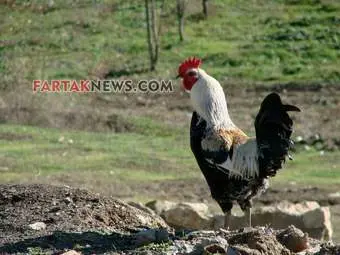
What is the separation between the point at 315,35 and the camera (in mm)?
32469

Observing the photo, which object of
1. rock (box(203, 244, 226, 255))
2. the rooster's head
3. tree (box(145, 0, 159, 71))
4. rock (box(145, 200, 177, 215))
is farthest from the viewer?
tree (box(145, 0, 159, 71))

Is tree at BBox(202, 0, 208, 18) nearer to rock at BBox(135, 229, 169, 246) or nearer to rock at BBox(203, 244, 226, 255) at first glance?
rock at BBox(135, 229, 169, 246)

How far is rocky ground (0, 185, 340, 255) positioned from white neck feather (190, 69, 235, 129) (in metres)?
1.03

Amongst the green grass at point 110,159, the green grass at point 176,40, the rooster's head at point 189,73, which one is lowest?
the green grass at point 110,159

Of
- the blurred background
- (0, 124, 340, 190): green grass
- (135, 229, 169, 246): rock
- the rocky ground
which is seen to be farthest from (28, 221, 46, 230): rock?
(0, 124, 340, 190): green grass

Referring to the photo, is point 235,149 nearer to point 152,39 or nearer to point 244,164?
point 244,164

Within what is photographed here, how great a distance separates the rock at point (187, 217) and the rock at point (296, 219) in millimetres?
175

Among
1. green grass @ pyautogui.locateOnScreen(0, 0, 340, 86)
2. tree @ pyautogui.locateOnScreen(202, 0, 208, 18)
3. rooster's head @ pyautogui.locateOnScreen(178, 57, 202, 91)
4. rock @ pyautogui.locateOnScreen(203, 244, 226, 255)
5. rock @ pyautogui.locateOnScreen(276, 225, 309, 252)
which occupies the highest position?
rooster's head @ pyautogui.locateOnScreen(178, 57, 202, 91)

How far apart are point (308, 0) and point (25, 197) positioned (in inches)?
1134

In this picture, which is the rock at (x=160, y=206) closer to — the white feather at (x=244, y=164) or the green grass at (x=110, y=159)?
the green grass at (x=110, y=159)

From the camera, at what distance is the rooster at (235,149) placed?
9.55m

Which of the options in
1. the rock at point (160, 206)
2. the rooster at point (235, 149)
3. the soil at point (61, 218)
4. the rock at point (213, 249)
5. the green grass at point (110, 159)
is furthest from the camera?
the green grass at point (110, 159)

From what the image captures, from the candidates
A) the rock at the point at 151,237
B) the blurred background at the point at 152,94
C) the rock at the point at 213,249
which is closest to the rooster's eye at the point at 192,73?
the rock at the point at 151,237

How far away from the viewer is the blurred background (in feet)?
60.3
